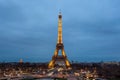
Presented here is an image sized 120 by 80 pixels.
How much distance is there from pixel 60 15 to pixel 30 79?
23566mm

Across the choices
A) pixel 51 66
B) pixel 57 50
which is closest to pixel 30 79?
pixel 57 50

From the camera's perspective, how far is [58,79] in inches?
1617

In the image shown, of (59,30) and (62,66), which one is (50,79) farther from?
(62,66)

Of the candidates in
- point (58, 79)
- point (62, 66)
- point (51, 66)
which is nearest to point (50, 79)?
point (58, 79)

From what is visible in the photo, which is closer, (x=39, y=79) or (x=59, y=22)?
(x=39, y=79)

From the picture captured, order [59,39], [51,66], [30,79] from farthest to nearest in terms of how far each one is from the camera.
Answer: [51,66] < [59,39] < [30,79]

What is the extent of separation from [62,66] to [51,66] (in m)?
6.50

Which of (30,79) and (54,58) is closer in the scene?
(30,79)

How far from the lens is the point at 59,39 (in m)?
59.8

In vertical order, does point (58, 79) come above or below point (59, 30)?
below

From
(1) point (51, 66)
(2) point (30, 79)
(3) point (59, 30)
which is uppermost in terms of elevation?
(3) point (59, 30)

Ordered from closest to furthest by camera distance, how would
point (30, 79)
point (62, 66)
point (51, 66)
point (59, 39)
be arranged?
point (30, 79) → point (59, 39) → point (51, 66) → point (62, 66)

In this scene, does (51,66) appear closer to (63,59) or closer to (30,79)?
(63,59)

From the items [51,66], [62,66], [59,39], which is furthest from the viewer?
[62,66]
